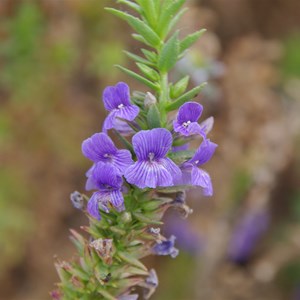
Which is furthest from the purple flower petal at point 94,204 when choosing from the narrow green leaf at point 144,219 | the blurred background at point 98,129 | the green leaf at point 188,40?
the blurred background at point 98,129

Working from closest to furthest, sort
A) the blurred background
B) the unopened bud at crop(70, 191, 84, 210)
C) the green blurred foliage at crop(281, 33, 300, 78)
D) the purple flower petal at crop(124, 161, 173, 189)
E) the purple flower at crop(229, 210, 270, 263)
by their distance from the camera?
the purple flower petal at crop(124, 161, 173, 189) < the unopened bud at crop(70, 191, 84, 210) < the blurred background < the purple flower at crop(229, 210, 270, 263) < the green blurred foliage at crop(281, 33, 300, 78)

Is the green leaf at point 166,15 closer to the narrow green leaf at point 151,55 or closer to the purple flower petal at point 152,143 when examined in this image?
the narrow green leaf at point 151,55

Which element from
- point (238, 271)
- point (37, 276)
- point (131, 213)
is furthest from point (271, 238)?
point (131, 213)

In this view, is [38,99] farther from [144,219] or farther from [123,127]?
[144,219]

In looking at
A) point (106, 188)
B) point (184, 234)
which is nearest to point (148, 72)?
point (106, 188)

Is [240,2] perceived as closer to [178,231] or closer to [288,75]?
[288,75]

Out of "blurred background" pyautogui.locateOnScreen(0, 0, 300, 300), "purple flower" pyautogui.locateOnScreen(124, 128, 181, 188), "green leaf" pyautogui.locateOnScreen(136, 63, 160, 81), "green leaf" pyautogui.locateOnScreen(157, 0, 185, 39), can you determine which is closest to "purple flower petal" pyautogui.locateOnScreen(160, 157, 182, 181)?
"purple flower" pyautogui.locateOnScreen(124, 128, 181, 188)

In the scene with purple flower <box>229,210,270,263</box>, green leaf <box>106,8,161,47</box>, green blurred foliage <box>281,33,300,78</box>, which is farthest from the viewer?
green blurred foliage <box>281,33,300,78</box>

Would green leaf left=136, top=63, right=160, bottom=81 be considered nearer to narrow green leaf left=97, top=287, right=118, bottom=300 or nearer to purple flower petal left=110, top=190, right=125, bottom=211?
purple flower petal left=110, top=190, right=125, bottom=211
